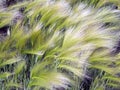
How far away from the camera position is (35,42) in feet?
5.49

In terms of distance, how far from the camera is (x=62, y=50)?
5.20 ft

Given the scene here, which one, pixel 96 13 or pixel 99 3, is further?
pixel 99 3

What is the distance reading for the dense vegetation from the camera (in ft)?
5.23

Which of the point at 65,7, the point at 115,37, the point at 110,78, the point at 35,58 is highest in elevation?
the point at 65,7

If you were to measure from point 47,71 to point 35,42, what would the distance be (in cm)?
17

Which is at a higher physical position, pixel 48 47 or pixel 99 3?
pixel 99 3

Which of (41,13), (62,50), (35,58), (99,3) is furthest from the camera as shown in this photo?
(99,3)

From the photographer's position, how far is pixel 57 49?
1620mm

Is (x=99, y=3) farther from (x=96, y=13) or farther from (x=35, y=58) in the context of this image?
(x=35, y=58)

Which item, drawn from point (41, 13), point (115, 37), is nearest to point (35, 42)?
point (41, 13)

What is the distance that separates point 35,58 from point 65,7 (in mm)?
361

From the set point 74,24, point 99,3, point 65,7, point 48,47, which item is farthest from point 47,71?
point 99,3

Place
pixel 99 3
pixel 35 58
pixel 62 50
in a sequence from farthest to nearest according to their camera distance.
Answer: pixel 99 3 < pixel 35 58 < pixel 62 50

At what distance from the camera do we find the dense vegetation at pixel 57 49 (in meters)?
1.59
